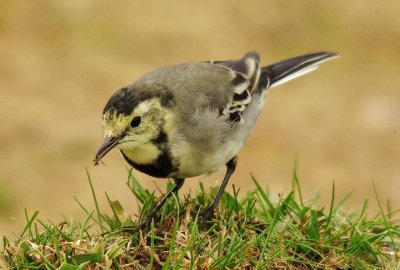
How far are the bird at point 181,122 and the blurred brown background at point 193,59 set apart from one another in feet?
11.0

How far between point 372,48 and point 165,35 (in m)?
3.23

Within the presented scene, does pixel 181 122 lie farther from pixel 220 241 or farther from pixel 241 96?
pixel 220 241

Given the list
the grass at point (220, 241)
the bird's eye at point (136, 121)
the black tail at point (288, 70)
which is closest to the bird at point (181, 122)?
the bird's eye at point (136, 121)

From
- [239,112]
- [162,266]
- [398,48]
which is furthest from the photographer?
[398,48]

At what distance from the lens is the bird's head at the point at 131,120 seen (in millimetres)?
6277

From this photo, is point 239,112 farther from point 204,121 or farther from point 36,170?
point 36,170

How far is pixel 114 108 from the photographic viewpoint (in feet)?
20.6

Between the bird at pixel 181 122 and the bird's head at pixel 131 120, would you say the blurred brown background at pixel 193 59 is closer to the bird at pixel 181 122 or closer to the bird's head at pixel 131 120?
the bird at pixel 181 122

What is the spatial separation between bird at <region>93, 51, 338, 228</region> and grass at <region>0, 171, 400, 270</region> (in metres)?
0.20

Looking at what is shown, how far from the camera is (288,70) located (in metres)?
8.59

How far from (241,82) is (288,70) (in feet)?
2.99

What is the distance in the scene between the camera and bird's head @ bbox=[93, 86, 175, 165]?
20.6 feet

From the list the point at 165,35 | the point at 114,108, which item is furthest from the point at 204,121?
the point at 165,35

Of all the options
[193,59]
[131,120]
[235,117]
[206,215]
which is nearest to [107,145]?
[131,120]
